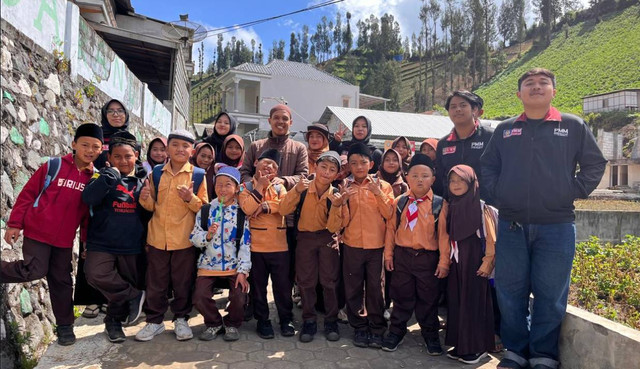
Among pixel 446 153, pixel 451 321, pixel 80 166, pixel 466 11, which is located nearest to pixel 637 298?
pixel 451 321

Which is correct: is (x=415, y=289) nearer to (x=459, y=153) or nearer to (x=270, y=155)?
(x=459, y=153)

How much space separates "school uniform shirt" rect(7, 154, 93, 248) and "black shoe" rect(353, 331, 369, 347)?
7.79 feet

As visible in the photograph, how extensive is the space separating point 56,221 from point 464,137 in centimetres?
339

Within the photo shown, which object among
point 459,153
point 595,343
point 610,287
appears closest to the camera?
point 595,343

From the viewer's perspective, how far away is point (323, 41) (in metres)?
81.1

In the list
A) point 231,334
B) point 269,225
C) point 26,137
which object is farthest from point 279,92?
point 231,334

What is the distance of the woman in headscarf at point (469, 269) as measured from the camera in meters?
3.27

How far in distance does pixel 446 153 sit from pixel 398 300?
4.63ft

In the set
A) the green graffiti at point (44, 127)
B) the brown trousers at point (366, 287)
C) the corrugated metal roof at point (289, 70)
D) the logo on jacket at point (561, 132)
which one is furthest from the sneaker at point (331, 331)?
the corrugated metal roof at point (289, 70)

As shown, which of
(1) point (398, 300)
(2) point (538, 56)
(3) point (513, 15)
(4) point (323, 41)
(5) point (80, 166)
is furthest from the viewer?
(4) point (323, 41)

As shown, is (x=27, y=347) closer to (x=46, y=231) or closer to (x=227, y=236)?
(x=46, y=231)

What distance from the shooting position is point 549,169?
9.55 feet

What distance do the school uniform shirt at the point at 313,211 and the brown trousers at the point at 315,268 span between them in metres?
0.08

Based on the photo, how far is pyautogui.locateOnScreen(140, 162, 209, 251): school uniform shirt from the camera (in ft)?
11.4
